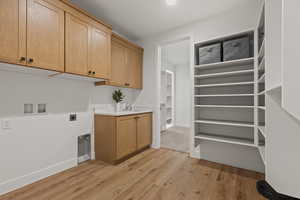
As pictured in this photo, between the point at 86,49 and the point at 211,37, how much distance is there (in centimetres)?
215

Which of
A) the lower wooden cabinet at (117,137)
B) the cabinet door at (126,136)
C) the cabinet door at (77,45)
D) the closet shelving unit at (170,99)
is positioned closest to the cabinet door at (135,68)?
the lower wooden cabinet at (117,137)

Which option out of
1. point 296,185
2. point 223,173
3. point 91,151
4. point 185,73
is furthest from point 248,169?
point 185,73

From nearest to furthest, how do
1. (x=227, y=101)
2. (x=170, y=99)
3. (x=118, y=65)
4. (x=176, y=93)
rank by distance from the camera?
(x=227, y=101), (x=118, y=65), (x=170, y=99), (x=176, y=93)

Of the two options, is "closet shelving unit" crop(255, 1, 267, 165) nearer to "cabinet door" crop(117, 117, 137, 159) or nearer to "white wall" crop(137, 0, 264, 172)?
"white wall" crop(137, 0, 264, 172)

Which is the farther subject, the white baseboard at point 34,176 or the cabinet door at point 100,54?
the cabinet door at point 100,54

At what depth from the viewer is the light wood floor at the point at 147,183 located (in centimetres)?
158

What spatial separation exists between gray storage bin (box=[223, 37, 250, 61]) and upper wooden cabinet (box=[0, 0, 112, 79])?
1979 mm

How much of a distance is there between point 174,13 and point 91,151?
115 inches

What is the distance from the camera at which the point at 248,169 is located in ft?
7.27

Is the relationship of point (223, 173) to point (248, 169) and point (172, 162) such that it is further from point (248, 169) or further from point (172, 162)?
point (172, 162)

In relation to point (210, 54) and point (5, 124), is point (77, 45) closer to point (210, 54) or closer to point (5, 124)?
point (5, 124)

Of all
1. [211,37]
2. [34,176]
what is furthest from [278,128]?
[34,176]

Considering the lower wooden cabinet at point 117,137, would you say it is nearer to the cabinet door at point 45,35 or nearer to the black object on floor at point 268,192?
the cabinet door at point 45,35

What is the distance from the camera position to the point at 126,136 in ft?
8.32
